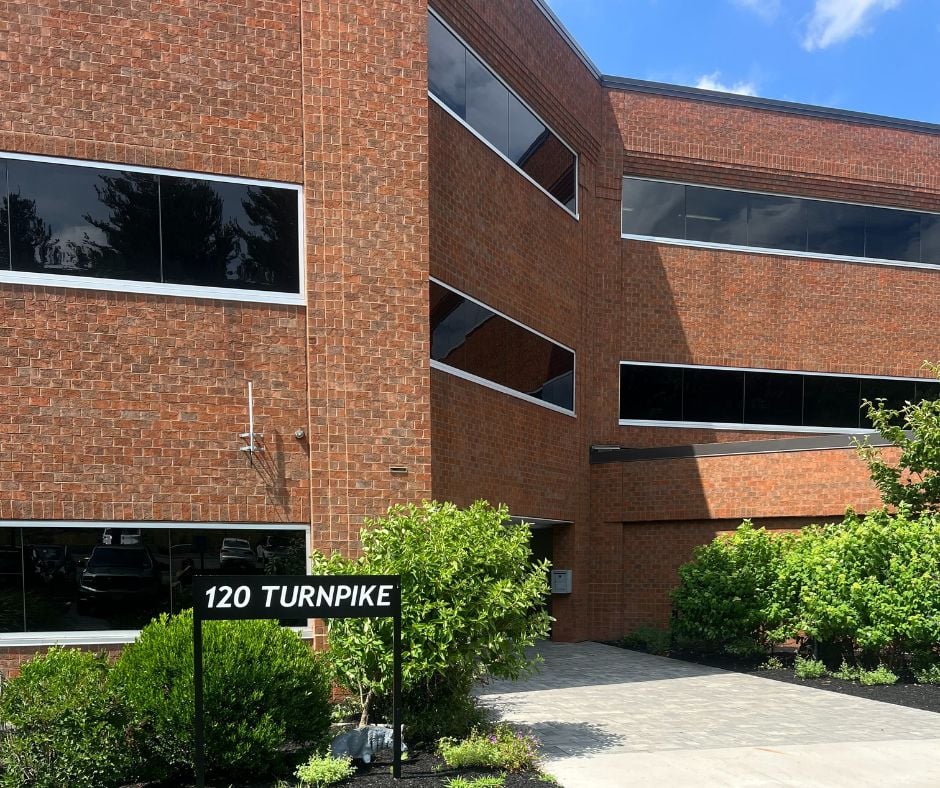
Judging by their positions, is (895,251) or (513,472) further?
(895,251)

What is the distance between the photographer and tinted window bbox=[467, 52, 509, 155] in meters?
14.1

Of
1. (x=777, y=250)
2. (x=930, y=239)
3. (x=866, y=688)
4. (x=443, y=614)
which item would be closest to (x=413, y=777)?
(x=443, y=614)

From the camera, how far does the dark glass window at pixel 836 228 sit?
2064cm

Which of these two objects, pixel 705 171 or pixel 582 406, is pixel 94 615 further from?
pixel 705 171

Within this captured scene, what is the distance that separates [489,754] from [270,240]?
21.7 feet

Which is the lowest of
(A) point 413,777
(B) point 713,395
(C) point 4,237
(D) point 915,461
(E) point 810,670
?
(E) point 810,670

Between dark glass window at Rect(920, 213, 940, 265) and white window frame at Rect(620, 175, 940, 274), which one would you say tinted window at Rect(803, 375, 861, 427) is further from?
dark glass window at Rect(920, 213, 940, 265)

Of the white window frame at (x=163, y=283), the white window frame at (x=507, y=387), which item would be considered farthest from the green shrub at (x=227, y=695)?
the white window frame at (x=507, y=387)

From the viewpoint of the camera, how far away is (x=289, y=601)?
7430mm

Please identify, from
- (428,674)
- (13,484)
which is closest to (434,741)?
(428,674)

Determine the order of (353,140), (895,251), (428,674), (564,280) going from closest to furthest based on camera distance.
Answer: (428,674) → (353,140) → (564,280) → (895,251)

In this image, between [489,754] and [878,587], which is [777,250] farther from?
[489,754]

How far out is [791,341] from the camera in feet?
66.2

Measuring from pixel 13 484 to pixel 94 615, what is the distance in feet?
5.76
